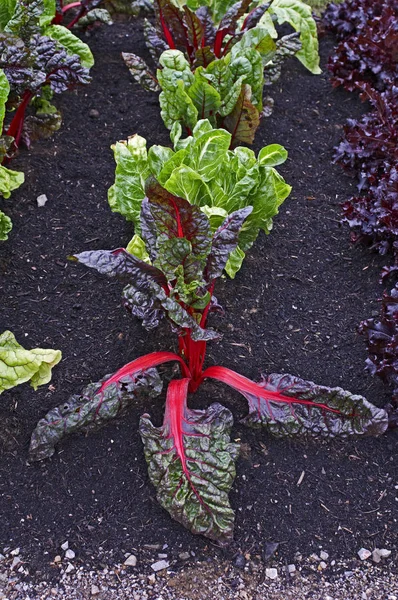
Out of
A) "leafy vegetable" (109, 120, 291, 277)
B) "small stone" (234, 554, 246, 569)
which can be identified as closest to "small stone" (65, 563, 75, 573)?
"small stone" (234, 554, 246, 569)

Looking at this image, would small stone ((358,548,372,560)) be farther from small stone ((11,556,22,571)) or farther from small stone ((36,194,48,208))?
small stone ((36,194,48,208))

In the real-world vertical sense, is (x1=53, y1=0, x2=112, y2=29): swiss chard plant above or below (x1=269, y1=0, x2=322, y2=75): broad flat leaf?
below

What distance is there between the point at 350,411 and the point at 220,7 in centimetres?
243

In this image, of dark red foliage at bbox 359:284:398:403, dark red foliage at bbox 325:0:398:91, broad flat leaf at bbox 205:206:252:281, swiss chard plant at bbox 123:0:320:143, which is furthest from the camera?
dark red foliage at bbox 325:0:398:91

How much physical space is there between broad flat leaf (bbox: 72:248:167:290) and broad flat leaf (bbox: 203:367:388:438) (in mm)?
559

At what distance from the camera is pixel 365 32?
4.21m

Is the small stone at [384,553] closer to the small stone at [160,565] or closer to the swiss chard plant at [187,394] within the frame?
the swiss chard plant at [187,394]

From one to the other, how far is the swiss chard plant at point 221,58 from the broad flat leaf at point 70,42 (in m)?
0.21

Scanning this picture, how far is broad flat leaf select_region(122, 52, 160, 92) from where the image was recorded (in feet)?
12.2

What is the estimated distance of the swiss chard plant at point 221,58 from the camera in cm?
329

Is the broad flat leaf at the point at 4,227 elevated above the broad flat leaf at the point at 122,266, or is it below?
below

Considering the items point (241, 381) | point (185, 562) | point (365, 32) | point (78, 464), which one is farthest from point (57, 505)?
point (365, 32)

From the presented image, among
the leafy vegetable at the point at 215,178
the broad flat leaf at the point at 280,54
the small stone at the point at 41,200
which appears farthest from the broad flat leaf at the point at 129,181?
the broad flat leaf at the point at 280,54

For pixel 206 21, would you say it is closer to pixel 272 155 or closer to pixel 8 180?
pixel 272 155
